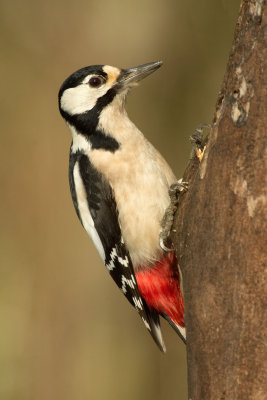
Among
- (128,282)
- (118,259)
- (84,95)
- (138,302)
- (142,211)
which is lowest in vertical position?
(138,302)

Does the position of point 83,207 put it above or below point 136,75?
below

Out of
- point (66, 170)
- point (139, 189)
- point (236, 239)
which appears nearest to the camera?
point (236, 239)

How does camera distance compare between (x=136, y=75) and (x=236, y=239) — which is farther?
(x=136, y=75)

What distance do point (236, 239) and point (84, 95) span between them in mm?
1485

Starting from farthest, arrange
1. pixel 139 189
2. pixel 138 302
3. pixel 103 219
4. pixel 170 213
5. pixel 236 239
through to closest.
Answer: pixel 138 302, pixel 103 219, pixel 139 189, pixel 170 213, pixel 236 239

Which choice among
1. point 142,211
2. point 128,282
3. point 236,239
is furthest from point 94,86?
point 236,239

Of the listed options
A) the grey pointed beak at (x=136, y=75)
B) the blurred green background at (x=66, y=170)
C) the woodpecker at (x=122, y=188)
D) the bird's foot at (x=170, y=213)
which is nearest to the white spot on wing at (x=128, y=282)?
the woodpecker at (x=122, y=188)

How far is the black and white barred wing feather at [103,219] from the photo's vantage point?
3076 millimetres

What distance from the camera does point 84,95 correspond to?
3.29 metres

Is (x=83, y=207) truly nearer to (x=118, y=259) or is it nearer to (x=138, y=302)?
(x=118, y=259)

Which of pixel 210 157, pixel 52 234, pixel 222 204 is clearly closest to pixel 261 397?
pixel 222 204

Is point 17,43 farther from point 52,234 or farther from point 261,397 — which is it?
point 261,397

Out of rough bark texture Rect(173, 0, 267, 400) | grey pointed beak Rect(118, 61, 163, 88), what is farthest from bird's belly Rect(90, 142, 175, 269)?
rough bark texture Rect(173, 0, 267, 400)

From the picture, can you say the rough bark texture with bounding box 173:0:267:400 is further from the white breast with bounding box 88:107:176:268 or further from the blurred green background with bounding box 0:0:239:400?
the blurred green background with bounding box 0:0:239:400
